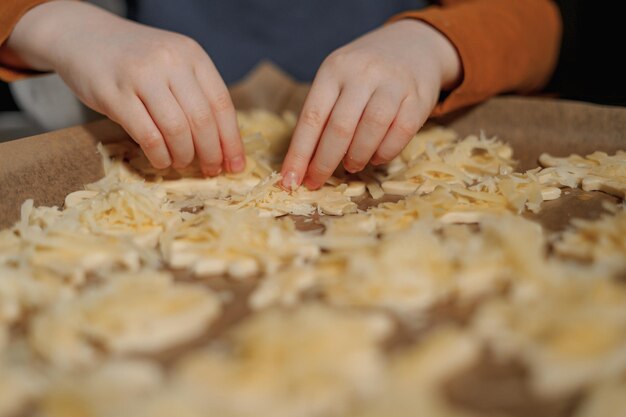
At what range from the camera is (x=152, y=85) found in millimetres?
736

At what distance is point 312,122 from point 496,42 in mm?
444

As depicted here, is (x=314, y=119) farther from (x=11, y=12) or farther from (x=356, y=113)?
(x=11, y=12)

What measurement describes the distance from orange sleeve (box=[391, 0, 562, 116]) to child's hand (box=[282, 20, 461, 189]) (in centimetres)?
16

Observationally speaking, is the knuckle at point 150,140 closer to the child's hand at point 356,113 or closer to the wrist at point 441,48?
the child's hand at point 356,113

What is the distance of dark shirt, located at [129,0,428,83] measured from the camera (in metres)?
1.30

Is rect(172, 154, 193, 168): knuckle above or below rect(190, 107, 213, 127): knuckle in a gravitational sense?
below

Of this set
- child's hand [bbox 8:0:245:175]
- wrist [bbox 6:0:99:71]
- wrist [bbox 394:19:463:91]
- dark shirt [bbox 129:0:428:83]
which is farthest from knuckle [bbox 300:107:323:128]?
dark shirt [bbox 129:0:428:83]

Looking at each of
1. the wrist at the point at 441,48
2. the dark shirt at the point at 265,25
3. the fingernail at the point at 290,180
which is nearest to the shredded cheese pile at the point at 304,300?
the fingernail at the point at 290,180

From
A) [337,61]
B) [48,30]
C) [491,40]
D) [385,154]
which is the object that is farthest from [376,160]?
[48,30]

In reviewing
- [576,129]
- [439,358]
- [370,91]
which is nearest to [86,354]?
[439,358]

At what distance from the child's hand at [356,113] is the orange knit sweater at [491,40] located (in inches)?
6.7

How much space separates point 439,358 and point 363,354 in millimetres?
51

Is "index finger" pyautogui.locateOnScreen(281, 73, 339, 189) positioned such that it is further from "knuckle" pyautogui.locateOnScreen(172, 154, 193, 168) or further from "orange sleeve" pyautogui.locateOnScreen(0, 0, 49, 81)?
"orange sleeve" pyautogui.locateOnScreen(0, 0, 49, 81)

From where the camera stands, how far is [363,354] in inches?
16.8
